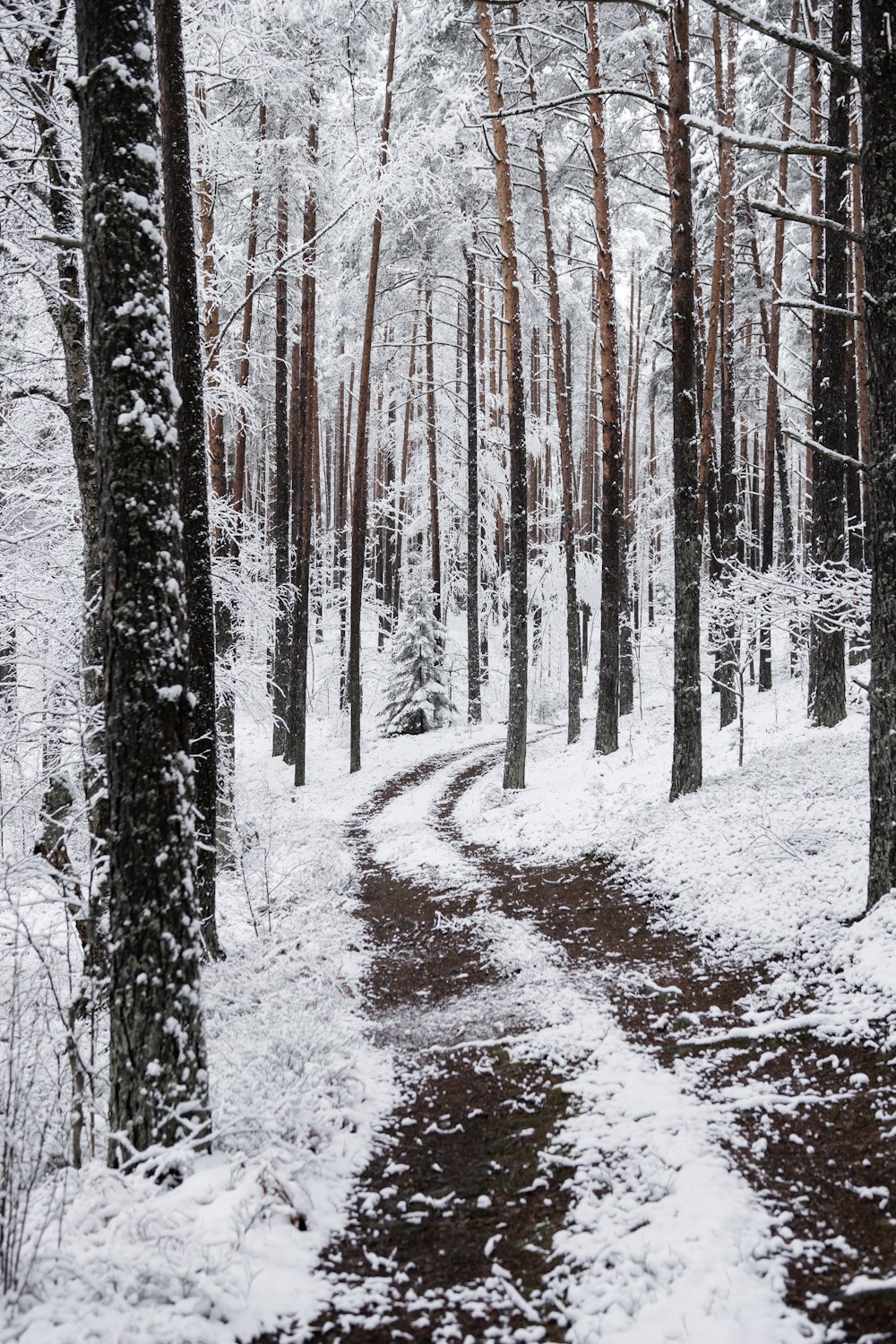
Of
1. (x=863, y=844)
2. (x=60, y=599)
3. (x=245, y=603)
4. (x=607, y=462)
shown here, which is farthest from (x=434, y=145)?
(x=863, y=844)

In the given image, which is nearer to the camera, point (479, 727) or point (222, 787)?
point (222, 787)

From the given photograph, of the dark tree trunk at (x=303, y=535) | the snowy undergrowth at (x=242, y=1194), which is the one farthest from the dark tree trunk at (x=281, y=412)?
the snowy undergrowth at (x=242, y=1194)

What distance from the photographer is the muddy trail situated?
9.73 ft

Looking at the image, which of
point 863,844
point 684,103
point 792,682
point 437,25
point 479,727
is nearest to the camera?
point 863,844

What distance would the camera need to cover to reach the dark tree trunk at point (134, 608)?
3.73 metres

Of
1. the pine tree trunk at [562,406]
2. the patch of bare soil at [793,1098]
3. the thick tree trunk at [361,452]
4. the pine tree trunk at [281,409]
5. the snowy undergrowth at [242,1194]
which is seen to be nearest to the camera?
→ the snowy undergrowth at [242,1194]

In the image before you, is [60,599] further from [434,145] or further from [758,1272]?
[434,145]

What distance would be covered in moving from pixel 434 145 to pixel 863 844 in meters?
14.7

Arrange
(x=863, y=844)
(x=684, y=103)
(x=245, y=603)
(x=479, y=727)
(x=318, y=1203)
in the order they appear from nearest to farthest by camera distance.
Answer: (x=318, y=1203), (x=863, y=844), (x=684, y=103), (x=245, y=603), (x=479, y=727)

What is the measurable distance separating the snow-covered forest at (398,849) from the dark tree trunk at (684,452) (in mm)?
59

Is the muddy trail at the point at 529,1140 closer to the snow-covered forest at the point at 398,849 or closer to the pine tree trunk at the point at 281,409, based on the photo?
the snow-covered forest at the point at 398,849

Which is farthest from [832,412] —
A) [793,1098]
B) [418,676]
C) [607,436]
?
[418,676]

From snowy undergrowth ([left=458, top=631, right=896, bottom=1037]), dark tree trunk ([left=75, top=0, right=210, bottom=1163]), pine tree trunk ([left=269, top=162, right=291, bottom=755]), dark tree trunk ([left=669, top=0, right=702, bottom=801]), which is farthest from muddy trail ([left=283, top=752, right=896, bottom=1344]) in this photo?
pine tree trunk ([left=269, top=162, right=291, bottom=755])

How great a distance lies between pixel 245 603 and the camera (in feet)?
38.3
